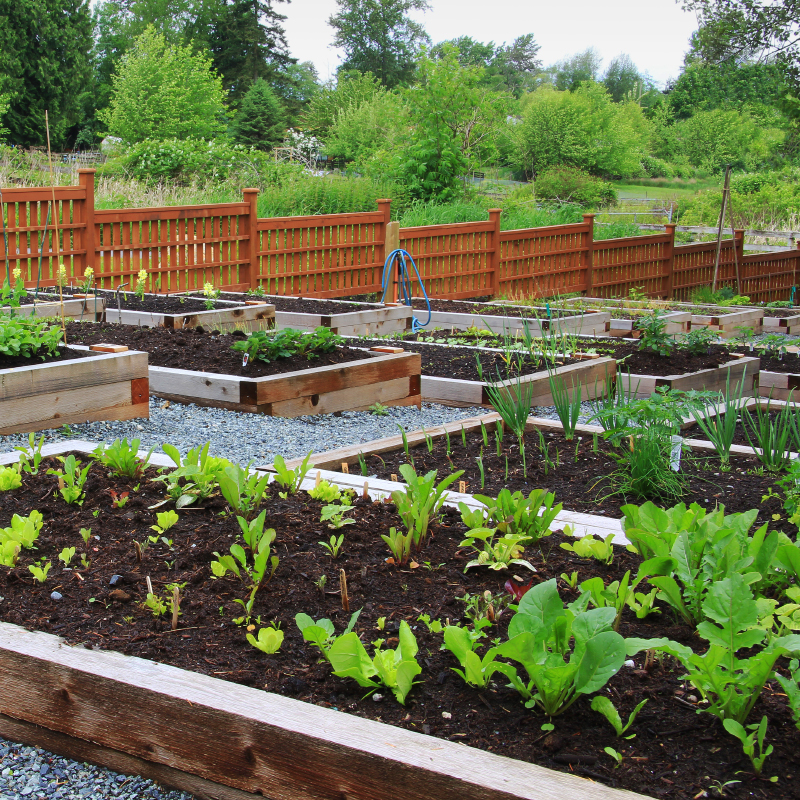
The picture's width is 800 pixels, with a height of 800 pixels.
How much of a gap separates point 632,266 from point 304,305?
7.23 metres

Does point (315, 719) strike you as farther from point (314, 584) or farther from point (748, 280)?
point (748, 280)

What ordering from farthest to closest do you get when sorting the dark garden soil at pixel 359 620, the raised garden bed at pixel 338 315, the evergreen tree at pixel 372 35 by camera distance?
the evergreen tree at pixel 372 35 → the raised garden bed at pixel 338 315 → the dark garden soil at pixel 359 620

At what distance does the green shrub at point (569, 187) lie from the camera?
3266 cm

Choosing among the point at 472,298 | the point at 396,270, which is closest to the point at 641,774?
the point at 396,270

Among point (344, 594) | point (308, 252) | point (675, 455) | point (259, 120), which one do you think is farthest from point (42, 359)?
point (259, 120)

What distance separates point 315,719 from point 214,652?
412 millimetres

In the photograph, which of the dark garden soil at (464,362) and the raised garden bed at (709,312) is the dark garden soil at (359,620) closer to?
the dark garden soil at (464,362)

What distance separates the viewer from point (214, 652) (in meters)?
1.85

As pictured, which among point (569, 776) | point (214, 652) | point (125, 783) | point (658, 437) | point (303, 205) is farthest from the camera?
point (303, 205)

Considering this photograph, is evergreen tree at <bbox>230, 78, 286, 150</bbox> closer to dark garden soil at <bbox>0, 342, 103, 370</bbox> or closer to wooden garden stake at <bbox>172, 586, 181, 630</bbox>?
dark garden soil at <bbox>0, 342, 103, 370</bbox>

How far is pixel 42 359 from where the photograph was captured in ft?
14.6

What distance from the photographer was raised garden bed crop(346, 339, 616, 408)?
18.1 feet

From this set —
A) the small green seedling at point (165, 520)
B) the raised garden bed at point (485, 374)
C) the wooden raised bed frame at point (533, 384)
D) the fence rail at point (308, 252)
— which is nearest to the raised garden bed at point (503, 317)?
the fence rail at point (308, 252)

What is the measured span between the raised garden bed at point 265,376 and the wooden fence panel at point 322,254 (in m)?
4.05
